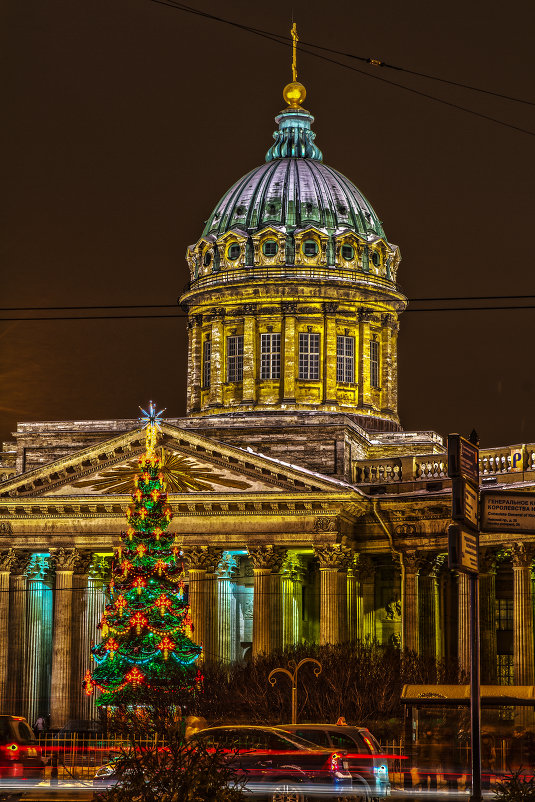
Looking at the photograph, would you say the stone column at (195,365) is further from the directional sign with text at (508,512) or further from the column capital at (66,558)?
the directional sign with text at (508,512)

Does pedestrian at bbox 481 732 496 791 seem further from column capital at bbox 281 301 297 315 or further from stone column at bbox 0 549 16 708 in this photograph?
column capital at bbox 281 301 297 315

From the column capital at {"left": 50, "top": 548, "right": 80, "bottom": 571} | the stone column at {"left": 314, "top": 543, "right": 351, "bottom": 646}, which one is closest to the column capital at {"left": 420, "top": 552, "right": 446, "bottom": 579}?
the stone column at {"left": 314, "top": 543, "right": 351, "bottom": 646}

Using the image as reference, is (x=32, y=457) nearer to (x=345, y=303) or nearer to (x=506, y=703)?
(x=345, y=303)

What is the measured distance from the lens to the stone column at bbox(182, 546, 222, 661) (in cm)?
6275

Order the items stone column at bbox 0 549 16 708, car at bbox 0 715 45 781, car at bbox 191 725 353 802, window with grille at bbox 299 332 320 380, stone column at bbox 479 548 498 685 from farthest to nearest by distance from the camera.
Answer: window with grille at bbox 299 332 320 380 < stone column at bbox 0 549 16 708 < stone column at bbox 479 548 498 685 < car at bbox 0 715 45 781 < car at bbox 191 725 353 802

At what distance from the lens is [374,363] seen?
7812cm

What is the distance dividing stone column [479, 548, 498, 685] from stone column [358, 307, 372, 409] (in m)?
14.4

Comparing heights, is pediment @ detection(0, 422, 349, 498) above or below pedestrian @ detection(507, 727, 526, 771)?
above

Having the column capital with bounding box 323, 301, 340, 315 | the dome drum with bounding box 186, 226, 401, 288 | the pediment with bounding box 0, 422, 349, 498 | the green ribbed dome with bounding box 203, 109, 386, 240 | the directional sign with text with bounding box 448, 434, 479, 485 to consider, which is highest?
the green ribbed dome with bounding box 203, 109, 386, 240

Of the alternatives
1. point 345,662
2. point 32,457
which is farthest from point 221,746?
point 32,457

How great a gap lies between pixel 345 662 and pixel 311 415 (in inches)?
801

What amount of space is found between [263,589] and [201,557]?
2.69 metres

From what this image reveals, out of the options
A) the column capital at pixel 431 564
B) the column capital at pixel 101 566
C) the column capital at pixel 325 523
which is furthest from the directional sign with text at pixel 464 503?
the column capital at pixel 101 566

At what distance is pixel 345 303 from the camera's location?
7719 centimetres
